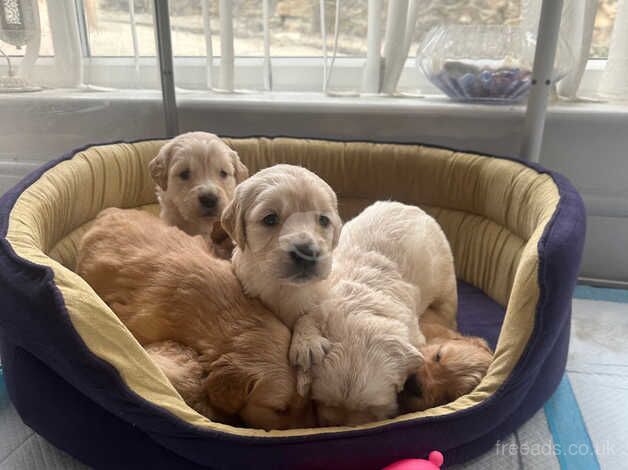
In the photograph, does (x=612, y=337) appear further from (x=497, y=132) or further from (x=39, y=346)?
(x=39, y=346)

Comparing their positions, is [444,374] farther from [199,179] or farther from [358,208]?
[358,208]

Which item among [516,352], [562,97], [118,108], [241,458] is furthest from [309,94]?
[241,458]

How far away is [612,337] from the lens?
7.22 ft

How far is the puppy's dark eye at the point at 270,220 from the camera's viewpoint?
1445 mm

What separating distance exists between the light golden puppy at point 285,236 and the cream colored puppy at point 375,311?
0.10 m

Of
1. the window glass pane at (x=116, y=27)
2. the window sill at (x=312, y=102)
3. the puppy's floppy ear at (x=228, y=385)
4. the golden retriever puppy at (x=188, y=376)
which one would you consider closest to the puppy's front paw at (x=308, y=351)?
the puppy's floppy ear at (x=228, y=385)

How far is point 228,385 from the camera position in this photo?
1339 millimetres

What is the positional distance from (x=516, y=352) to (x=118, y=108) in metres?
2.38

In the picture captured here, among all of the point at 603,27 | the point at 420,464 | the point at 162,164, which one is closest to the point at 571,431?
the point at 420,464

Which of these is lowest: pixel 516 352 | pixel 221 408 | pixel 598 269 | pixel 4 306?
pixel 598 269

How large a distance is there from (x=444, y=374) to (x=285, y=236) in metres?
0.57

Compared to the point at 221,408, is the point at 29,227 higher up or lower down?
higher up

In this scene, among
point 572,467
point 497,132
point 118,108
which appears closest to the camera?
point 572,467

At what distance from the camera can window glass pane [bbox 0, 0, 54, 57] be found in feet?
7.82
